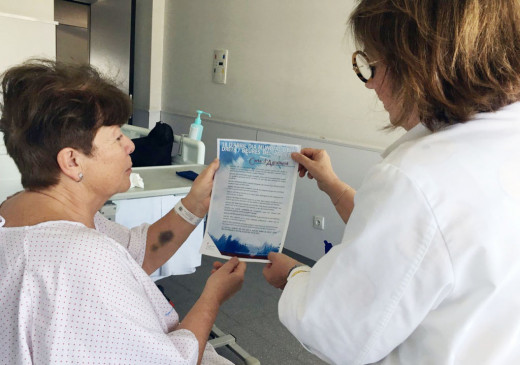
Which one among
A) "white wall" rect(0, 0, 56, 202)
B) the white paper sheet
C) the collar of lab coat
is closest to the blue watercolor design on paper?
the white paper sheet

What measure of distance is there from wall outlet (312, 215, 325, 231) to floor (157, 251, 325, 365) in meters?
0.59

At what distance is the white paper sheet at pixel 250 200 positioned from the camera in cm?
120


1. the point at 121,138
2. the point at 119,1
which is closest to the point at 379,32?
the point at 121,138

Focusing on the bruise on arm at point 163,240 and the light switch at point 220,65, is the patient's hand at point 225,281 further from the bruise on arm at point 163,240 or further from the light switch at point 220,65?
the light switch at point 220,65

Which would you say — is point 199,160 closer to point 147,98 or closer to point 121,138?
point 121,138


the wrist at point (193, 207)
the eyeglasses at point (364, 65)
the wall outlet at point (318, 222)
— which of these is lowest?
the wall outlet at point (318, 222)

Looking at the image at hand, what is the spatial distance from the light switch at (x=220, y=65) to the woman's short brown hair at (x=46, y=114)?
3.39 meters

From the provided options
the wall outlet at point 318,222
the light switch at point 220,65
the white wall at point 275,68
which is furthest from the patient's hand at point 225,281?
the light switch at point 220,65

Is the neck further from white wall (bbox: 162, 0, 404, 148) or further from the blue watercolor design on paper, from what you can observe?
white wall (bbox: 162, 0, 404, 148)

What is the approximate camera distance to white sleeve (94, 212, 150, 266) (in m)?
1.35

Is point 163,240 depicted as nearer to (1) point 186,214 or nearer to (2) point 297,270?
(1) point 186,214

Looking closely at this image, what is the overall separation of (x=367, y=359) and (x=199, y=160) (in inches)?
84.8

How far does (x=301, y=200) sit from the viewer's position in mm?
3762

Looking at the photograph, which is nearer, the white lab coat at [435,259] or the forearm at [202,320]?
the white lab coat at [435,259]
